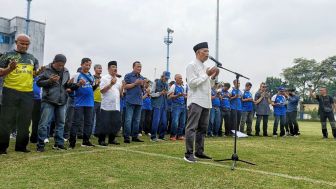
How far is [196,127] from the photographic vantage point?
233 inches

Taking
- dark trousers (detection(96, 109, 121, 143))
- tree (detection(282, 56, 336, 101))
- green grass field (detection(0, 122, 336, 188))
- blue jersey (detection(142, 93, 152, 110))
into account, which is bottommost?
green grass field (detection(0, 122, 336, 188))

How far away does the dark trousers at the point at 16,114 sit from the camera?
241 inches

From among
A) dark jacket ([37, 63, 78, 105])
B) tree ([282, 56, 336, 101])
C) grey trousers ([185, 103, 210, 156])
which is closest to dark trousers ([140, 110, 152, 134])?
dark jacket ([37, 63, 78, 105])

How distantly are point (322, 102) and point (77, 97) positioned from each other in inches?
369

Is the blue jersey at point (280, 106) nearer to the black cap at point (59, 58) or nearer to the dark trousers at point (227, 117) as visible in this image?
the dark trousers at point (227, 117)

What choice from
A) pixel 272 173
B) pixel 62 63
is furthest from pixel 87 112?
pixel 272 173

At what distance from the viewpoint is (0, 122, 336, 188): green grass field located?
3982 millimetres

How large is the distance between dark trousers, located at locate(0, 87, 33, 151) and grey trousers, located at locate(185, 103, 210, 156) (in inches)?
121

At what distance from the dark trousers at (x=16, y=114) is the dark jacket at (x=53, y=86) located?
1.05 ft

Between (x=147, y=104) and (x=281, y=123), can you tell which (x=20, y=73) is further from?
(x=281, y=123)

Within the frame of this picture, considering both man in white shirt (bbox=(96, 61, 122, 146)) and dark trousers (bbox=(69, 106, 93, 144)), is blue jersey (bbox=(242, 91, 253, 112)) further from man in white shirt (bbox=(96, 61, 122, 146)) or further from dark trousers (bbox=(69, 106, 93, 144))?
dark trousers (bbox=(69, 106, 93, 144))

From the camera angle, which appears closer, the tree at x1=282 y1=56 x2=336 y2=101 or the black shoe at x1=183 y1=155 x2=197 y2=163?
the black shoe at x1=183 y1=155 x2=197 y2=163

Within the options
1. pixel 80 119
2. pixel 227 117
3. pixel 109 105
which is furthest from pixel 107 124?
pixel 227 117

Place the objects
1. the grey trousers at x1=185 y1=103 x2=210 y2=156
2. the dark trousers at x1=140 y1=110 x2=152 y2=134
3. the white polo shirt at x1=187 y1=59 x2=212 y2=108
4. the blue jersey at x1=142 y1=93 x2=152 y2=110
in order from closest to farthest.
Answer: the grey trousers at x1=185 y1=103 x2=210 y2=156
the white polo shirt at x1=187 y1=59 x2=212 y2=108
the blue jersey at x1=142 y1=93 x2=152 y2=110
the dark trousers at x1=140 y1=110 x2=152 y2=134
